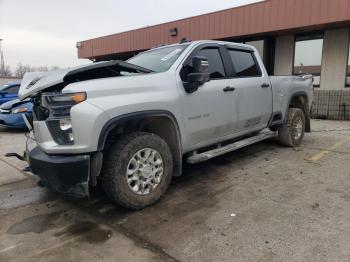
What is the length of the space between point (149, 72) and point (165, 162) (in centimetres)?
109

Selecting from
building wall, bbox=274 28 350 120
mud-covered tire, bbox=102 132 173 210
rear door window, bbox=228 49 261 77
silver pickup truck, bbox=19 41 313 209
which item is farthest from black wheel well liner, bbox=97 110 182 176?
building wall, bbox=274 28 350 120

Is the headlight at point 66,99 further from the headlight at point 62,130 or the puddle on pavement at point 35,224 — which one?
the puddle on pavement at point 35,224

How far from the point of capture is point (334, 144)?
657 centimetres

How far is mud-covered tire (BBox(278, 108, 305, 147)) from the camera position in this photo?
20.2 feet

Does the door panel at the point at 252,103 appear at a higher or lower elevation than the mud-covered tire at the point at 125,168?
higher

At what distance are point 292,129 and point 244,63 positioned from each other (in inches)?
78.2

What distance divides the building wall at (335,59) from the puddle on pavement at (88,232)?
10465 millimetres

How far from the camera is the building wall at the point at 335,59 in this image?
10602 mm

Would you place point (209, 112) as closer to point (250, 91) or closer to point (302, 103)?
point (250, 91)

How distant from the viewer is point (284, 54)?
1228cm

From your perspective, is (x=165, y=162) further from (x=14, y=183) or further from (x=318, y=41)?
(x=318, y=41)

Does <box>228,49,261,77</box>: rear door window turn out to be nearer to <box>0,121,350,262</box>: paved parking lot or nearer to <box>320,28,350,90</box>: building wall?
<box>0,121,350,262</box>: paved parking lot

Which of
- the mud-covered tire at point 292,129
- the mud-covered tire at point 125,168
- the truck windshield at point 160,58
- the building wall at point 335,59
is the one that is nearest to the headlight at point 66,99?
the mud-covered tire at point 125,168

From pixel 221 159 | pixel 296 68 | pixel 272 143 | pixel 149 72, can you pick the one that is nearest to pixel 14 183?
pixel 149 72
